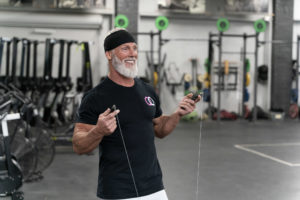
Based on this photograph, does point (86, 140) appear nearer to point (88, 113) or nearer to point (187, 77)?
point (88, 113)

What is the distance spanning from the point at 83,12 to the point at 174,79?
279 cm

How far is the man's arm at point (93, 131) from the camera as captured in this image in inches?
60.8

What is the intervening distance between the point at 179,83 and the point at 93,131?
9.24m

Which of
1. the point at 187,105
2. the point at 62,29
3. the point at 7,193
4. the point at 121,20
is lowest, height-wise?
the point at 7,193

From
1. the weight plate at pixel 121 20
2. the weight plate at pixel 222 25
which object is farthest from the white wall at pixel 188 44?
the weight plate at pixel 121 20

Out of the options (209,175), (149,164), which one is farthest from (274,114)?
(149,164)

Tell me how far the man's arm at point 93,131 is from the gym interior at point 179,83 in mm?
2584

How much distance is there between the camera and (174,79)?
35.5 ft

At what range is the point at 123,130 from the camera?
1812mm

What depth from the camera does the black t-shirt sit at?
180 cm

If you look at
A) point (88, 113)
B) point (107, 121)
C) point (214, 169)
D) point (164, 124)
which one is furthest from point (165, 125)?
point (214, 169)

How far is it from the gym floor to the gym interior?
0.01m

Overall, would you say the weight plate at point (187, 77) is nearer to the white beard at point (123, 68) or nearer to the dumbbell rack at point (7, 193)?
the dumbbell rack at point (7, 193)

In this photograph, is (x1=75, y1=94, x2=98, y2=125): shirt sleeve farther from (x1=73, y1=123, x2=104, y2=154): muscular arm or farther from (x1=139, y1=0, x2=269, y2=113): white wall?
(x1=139, y1=0, x2=269, y2=113): white wall
